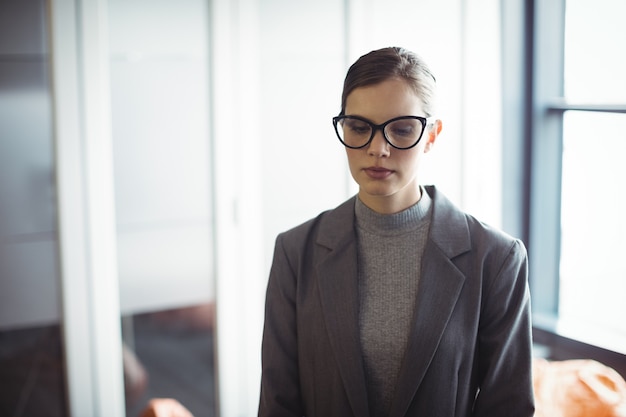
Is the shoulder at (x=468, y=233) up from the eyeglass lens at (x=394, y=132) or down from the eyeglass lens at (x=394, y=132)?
down

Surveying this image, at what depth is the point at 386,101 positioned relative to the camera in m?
1.29

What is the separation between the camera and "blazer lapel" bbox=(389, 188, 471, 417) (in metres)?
1.33

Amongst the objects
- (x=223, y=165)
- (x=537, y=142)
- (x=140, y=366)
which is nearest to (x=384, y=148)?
(x=223, y=165)

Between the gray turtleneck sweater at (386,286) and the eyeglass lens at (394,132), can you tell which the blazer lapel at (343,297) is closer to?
the gray turtleneck sweater at (386,286)

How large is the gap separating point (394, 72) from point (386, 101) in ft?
0.18

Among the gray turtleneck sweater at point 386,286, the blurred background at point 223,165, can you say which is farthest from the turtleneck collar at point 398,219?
the blurred background at point 223,165

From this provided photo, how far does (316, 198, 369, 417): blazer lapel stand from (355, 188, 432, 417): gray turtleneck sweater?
3 cm

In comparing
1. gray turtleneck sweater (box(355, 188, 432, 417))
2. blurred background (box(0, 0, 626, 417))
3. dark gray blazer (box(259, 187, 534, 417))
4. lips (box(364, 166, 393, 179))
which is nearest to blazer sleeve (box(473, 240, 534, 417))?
dark gray blazer (box(259, 187, 534, 417))

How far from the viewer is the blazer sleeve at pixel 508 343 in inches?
52.7

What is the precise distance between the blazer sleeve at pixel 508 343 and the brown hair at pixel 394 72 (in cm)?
33

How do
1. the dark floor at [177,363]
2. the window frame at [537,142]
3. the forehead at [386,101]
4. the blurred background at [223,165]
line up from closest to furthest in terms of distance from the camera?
the forehead at [386,101] → the blurred background at [223,165] → the dark floor at [177,363] → the window frame at [537,142]

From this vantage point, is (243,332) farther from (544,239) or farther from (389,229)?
(389,229)

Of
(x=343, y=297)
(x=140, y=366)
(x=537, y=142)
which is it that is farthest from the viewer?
(x=537, y=142)

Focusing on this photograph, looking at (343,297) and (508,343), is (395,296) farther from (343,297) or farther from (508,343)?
(508,343)
